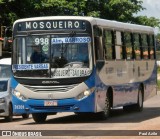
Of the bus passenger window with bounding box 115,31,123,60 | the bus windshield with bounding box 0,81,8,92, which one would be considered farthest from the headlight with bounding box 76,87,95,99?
the bus windshield with bounding box 0,81,8,92

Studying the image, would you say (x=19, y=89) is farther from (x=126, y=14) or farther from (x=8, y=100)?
(x=126, y=14)

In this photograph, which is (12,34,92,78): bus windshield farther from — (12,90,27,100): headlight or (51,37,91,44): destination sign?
(12,90,27,100): headlight

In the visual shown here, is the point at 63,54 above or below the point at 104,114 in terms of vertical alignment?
above

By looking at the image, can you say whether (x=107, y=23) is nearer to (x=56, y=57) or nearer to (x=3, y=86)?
(x=56, y=57)

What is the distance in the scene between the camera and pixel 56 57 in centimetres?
2309

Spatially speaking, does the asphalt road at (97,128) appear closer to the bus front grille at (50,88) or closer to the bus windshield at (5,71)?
the bus front grille at (50,88)

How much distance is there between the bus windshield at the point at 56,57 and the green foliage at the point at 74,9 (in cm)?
3167

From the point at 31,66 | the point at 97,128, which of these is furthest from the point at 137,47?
the point at 97,128

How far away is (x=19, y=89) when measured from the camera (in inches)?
920

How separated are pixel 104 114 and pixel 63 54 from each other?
2768 millimetres

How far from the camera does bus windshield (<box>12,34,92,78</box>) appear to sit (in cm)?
2297

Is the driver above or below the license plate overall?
above

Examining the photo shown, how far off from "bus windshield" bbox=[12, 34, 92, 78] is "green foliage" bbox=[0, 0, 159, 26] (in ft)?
104

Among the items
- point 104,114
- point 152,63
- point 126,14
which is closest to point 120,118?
point 104,114
